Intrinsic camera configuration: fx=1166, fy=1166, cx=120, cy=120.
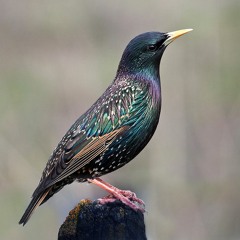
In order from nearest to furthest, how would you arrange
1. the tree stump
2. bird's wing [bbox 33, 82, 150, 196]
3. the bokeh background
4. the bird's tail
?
the tree stump, the bird's tail, bird's wing [bbox 33, 82, 150, 196], the bokeh background

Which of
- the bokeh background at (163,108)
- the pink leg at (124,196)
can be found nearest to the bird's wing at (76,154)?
the pink leg at (124,196)

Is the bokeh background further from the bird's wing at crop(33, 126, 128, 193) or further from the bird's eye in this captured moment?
the bird's wing at crop(33, 126, 128, 193)

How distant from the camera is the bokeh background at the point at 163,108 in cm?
1002

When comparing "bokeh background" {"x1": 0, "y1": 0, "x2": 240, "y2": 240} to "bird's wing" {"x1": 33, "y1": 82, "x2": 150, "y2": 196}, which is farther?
"bokeh background" {"x1": 0, "y1": 0, "x2": 240, "y2": 240}

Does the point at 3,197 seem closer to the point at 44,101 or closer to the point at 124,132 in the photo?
the point at 44,101

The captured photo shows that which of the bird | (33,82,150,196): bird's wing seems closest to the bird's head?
the bird

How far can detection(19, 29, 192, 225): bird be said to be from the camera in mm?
5637

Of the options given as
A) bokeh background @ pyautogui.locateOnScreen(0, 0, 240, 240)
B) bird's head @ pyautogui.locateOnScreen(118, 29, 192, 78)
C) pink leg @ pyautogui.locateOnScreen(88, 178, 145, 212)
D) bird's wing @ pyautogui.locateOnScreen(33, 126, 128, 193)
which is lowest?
bokeh background @ pyautogui.locateOnScreen(0, 0, 240, 240)

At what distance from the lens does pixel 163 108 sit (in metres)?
10.5

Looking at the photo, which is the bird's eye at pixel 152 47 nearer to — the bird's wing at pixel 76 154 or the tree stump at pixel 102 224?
the bird's wing at pixel 76 154

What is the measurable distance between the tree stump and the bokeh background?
4049 millimetres

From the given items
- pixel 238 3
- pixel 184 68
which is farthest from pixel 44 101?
pixel 238 3

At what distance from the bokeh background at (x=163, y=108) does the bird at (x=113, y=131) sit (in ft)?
9.82

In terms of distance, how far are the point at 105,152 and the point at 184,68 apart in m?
4.79
